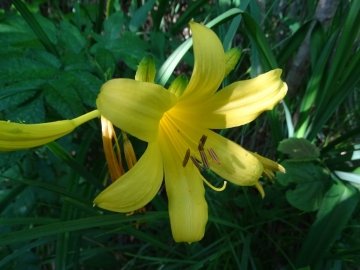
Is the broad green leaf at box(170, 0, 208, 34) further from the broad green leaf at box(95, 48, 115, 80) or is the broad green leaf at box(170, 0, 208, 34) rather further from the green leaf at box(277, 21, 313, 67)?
the broad green leaf at box(95, 48, 115, 80)

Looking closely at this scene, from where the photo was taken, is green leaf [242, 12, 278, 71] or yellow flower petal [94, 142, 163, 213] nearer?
yellow flower petal [94, 142, 163, 213]

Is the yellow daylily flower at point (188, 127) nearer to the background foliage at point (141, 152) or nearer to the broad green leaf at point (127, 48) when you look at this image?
the background foliage at point (141, 152)

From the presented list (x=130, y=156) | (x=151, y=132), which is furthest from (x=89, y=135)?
(x=151, y=132)

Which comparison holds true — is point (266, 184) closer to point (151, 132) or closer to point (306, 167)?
point (306, 167)

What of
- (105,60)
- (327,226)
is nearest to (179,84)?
(105,60)

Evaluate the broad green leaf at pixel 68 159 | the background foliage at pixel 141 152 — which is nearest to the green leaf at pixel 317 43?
the background foliage at pixel 141 152

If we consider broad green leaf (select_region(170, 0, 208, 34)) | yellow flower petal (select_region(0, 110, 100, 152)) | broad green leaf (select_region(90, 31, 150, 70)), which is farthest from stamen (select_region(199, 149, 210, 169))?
broad green leaf (select_region(170, 0, 208, 34))

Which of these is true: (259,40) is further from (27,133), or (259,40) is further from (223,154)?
(27,133)
